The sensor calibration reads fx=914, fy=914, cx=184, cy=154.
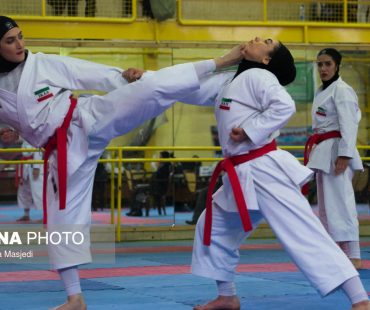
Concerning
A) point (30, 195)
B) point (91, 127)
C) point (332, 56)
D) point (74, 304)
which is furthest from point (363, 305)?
point (30, 195)

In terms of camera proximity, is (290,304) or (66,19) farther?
(66,19)

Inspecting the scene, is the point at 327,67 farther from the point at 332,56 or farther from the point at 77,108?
the point at 77,108

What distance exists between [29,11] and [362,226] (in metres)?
5.73

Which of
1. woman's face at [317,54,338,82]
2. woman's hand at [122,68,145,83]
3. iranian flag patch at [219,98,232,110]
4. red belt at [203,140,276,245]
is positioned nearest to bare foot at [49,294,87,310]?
red belt at [203,140,276,245]

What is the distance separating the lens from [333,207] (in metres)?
8.73

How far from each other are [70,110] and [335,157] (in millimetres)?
3603

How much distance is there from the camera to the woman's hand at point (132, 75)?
5730 mm

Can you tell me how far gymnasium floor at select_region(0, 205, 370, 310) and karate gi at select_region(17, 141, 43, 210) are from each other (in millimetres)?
2564

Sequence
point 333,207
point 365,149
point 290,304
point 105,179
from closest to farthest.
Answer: point 290,304 < point 333,207 < point 105,179 < point 365,149

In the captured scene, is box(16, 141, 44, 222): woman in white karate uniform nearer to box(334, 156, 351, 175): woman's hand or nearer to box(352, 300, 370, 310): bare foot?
box(334, 156, 351, 175): woman's hand

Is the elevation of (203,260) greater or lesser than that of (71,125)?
lesser

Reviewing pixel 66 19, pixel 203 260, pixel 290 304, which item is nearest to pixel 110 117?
pixel 203 260

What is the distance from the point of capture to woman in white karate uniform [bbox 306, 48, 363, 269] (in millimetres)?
8516

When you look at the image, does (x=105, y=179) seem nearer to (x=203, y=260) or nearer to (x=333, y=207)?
(x=333, y=207)
